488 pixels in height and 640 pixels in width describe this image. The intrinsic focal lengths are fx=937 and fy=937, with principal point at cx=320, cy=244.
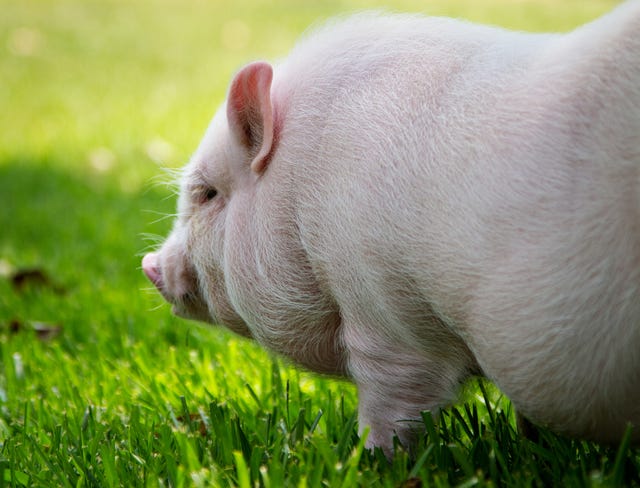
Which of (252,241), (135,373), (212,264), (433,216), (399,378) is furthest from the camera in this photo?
(135,373)

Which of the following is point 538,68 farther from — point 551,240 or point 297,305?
point 297,305

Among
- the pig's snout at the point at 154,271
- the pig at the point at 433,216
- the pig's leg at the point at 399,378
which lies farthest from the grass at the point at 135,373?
the pig's snout at the point at 154,271

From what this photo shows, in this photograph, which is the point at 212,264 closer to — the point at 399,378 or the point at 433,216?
the point at 399,378

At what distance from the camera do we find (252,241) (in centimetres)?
245

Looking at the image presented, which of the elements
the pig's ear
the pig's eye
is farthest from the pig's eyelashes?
the pig's ear

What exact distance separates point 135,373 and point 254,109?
130 cm

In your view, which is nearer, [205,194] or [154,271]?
[205,194]

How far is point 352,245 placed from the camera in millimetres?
2178

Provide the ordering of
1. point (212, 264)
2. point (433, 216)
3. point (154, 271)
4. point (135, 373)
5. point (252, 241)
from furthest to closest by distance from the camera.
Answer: point (135, 373), point (154, 271), point (212, 264), point (252, 241), point (433, 216)

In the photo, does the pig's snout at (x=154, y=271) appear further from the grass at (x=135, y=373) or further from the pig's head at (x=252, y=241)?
the grass at (x=135, y=373)

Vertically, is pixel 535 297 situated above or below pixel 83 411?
above

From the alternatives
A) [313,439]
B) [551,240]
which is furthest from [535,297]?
[313,439]

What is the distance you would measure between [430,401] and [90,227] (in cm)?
399

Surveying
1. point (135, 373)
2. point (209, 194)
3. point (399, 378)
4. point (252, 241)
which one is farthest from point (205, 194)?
point (135, 373)
